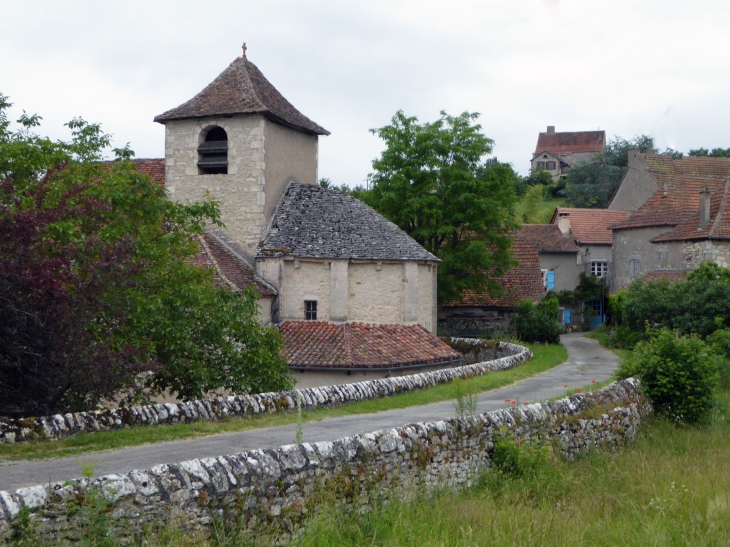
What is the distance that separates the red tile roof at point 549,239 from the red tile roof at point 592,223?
0.99m

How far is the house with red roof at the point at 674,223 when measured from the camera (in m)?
36.5

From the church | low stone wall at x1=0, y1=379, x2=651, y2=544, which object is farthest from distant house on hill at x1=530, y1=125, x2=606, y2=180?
low stone wall at x1=0, y1=379, x2=651, y2=544

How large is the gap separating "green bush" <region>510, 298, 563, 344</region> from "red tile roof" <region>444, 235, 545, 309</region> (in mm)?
862

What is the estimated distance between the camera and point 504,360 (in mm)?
24953

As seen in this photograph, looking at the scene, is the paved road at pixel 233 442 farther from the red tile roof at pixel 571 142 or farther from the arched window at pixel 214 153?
the red tile roof at pixel 571 142

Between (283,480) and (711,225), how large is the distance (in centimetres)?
3435

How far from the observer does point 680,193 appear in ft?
139

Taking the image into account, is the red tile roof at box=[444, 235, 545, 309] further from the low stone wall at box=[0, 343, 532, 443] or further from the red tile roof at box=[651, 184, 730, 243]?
the low stone wall at box=[0, 343, 532, 443]

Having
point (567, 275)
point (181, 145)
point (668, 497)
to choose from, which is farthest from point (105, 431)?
point (567, 275)

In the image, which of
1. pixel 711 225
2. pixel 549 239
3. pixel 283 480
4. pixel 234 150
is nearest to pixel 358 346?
pixel 234 150

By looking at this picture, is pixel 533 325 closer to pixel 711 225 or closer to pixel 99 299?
pixel 711 225

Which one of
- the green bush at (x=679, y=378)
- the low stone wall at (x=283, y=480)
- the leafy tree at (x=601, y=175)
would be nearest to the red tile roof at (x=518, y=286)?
the green bush at (x=679, y=378)

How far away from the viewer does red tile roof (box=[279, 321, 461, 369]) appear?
76.3 feet

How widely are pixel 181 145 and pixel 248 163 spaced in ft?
8.91
